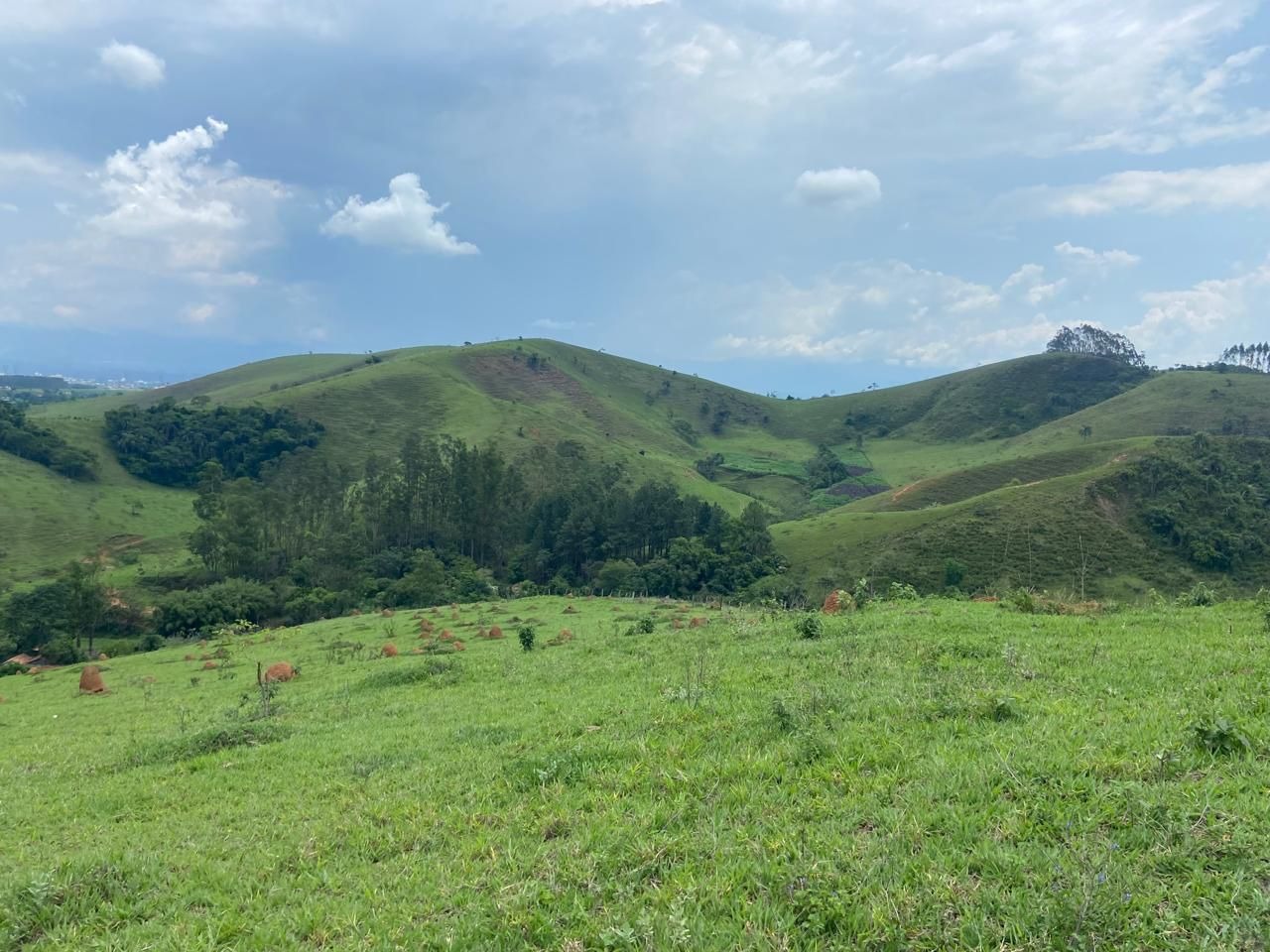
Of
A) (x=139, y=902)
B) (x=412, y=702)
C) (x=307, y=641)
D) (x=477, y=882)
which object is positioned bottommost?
(x=307, y=641)

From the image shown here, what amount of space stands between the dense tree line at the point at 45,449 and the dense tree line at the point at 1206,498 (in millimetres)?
143948

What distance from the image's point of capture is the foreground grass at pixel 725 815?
496 cm

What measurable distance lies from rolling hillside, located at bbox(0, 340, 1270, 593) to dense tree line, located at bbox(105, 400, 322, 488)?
12.4 ft

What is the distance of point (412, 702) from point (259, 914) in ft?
33.5

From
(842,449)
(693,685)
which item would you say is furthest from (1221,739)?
(842,449)

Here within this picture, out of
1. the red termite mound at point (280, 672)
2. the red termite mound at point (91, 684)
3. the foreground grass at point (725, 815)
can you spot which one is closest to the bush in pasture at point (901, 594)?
the foreground grass at point (725, 815)

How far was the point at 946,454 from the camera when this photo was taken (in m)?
154

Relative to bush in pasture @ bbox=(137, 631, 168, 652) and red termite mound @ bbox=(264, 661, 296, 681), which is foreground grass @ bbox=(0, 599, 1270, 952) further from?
bush in pasture @ bbox=(137, 631, 168, 652)

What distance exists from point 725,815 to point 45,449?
13437 centimetres

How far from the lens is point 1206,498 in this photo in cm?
7431

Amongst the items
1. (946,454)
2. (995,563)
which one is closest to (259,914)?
(995,563)

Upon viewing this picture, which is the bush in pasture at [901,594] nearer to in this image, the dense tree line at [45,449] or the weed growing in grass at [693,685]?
the weed growing in grass at [693,685]

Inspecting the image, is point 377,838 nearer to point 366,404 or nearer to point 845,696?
point 845,696

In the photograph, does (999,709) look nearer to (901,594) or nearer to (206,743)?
(206,743)
